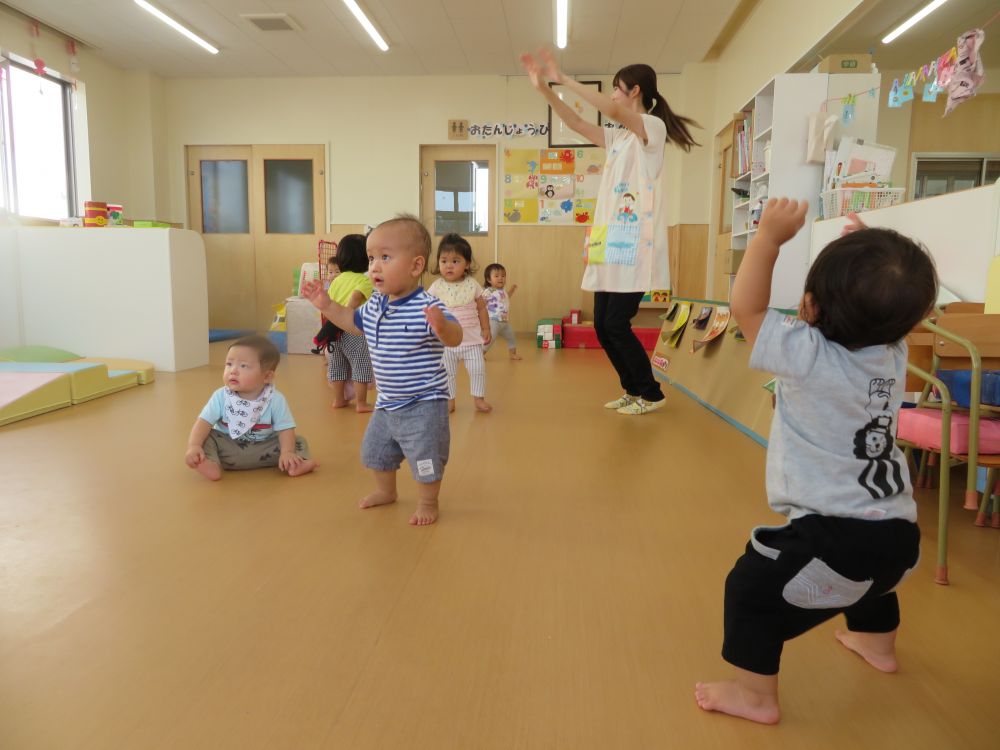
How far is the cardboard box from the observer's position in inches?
176

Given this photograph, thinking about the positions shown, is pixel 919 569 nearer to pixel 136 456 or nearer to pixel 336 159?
pixel 136 456

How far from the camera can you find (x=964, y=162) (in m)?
3.35

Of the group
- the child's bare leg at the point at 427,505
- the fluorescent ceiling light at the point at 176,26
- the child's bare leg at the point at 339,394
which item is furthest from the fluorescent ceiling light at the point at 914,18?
the fluorescent ceiling light at the point at 176,26

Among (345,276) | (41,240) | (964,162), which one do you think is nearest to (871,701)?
(345,276)

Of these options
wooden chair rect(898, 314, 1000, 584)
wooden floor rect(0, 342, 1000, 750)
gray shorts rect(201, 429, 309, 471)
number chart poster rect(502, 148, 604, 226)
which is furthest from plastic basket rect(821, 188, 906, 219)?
number chart poster rect(502, 148, 604, 226)

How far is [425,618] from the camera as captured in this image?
132cm

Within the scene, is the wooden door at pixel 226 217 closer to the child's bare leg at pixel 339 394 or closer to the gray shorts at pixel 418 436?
the child's bare leg at pixel 339 394

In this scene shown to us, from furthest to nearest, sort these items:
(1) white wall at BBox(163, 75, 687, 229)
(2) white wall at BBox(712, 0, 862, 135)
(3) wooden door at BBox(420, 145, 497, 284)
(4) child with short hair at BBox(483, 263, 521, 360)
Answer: (3) wooden door at BBox(420, 145, 497, 284)
(1) white wall at BBox(163, 75, 687, 229)
(4) child with short hair at BBox(483, 263, 521, 360)
(2) white wall at BBox(712, 0, 862, 135)

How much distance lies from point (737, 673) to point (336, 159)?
26.1 ft

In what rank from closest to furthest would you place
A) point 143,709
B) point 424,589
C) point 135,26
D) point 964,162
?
point 143,709
point 424,589
point 964,162
point 135,26

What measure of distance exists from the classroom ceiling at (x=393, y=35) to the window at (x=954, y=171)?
3.19m

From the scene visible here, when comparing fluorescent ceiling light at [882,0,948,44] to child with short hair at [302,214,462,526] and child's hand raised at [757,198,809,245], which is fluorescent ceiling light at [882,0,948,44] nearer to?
child with short hair at [302,214,462,526]

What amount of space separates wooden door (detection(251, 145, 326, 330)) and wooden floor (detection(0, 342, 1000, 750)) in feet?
20.1

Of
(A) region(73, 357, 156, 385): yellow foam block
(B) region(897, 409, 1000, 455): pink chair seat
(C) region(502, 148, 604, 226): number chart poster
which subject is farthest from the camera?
(C) region(502, 148, 604, 226): number chart poster
